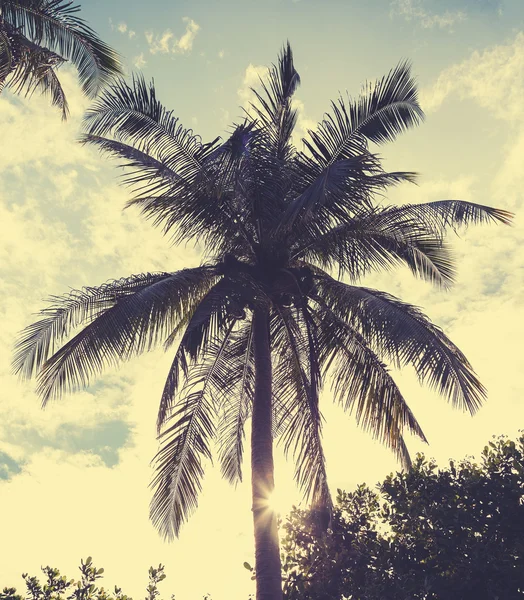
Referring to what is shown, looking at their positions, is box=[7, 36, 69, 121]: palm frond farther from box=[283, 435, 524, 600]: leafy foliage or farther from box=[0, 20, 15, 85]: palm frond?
box=[283, 435, 524, 600]: leafy foliage

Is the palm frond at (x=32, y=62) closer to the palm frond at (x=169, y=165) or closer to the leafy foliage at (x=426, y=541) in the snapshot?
the palm frond at (x=169, y=165)

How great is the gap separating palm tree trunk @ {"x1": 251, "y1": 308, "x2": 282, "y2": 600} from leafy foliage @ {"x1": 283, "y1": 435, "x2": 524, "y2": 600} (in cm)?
490

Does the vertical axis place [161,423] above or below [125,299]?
below

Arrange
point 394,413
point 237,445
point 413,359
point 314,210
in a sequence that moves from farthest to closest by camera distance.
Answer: point 237,445 < point 394,413 < point 314,210 < point 413,359

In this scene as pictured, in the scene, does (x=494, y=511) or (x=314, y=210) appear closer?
(x=314, y=210)

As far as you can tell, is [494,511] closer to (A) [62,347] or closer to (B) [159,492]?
(B) [159,492]

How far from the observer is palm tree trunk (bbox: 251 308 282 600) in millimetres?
7957

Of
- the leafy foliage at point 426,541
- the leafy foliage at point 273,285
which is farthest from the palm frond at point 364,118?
the leafy foliage at point 426,541

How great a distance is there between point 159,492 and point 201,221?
4.85 m

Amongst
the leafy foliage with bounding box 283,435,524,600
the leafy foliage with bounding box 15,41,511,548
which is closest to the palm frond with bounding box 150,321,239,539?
the leafy foliage with bounding box 15,41,511,548

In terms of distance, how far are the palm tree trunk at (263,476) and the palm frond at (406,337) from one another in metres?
1.55

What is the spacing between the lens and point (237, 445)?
12.0 metres

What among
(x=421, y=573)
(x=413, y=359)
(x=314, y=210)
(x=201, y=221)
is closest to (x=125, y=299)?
(x=201, y=221)

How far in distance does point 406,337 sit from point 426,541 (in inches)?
253
